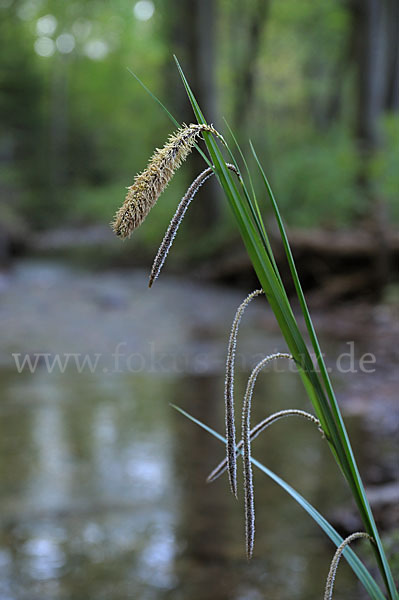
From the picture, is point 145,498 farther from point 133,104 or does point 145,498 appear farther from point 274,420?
point 133,104

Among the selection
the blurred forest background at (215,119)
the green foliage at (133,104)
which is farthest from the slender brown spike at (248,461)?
the green foliage at (133,104)

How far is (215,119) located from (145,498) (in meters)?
8.89

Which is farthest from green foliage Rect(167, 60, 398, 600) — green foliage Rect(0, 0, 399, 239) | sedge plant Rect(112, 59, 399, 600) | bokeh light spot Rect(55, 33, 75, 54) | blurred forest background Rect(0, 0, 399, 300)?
bokeh light spot Rect(55, 33, 75, 54)

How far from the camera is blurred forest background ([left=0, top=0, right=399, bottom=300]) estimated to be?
1001 centimetres

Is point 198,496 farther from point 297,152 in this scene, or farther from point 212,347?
point 297,152

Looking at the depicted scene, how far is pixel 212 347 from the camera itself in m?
7.19

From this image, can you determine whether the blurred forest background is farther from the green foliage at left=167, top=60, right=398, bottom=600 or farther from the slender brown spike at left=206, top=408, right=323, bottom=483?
the slender brown spike at left=206, top=408, right=323, bottom=483

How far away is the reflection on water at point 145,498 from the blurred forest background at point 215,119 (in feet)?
6.60

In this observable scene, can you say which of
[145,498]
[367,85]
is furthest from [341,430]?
[367,85]

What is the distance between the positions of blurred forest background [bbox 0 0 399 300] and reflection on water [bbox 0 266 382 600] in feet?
6.60

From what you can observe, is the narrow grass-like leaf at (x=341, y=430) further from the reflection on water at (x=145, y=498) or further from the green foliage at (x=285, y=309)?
the reflection on water at (x=145, y=498)

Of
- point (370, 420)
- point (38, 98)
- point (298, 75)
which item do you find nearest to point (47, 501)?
point (370, 420)

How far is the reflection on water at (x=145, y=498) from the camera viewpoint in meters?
2.74

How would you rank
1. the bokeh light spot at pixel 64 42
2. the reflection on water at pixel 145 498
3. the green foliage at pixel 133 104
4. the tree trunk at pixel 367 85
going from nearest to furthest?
the reflection on water at pixel 145 498 < the tree trunk at pixel 367 85 < the green foliage at pixel 133 104 < the bokeh light spot at pixel 64 42
